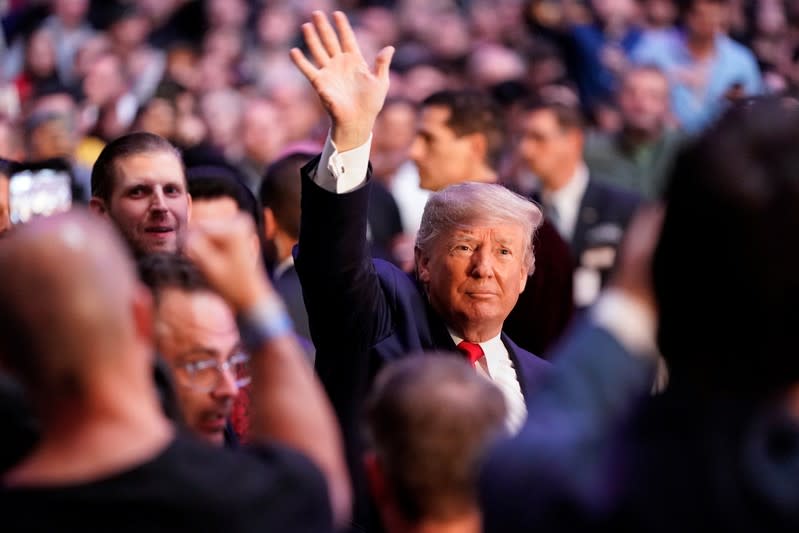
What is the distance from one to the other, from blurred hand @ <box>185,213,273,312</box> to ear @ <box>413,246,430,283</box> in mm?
2057

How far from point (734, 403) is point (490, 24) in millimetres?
12088

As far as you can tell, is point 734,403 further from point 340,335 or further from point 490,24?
point 490,24

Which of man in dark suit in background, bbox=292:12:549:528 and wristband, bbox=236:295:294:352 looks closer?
wristband, bbox=236:295:294:352

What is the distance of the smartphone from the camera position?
554 cm

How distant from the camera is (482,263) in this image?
429cm

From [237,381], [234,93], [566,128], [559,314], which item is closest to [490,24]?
[234,93]

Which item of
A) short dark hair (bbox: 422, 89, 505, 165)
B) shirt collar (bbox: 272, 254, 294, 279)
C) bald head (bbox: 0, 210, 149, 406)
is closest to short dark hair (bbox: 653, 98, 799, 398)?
bald head (bbox: 0, 210, 149, 406)

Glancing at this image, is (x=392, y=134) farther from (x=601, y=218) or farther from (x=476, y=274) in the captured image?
(x=476, y=274)

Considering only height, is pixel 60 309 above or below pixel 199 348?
above

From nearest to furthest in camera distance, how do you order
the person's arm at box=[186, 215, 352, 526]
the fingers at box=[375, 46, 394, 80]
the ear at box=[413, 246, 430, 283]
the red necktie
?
the person's arm at box=[186, 215, 352, 526] → the fingers at box=[375, 46, 394, 80] → the red necktie → the ear at box=[413, 246, 430, 283]

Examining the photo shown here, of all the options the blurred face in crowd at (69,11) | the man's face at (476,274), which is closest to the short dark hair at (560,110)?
the man's face at (476,274)

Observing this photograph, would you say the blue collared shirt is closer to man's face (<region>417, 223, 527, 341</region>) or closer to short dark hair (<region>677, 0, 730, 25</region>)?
short dark hair (<region>677, 0, 730, 25</region>)

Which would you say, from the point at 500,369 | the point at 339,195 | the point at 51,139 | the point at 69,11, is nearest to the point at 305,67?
the point at 339,195

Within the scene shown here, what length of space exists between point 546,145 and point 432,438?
575 cm
